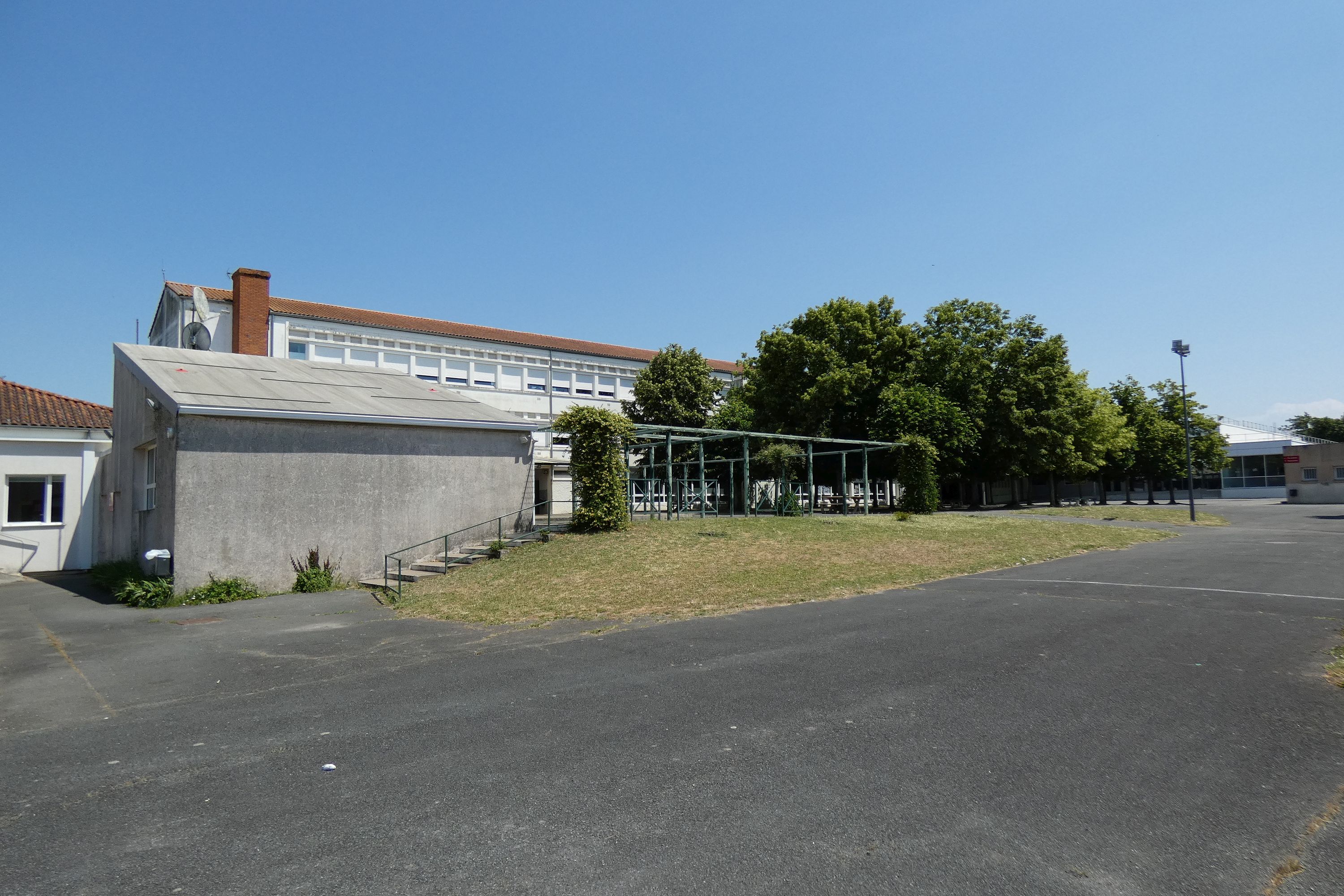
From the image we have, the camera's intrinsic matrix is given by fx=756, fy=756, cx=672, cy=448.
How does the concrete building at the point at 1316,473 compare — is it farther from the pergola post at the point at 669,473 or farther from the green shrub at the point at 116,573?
the green shrub at the point at 116,573

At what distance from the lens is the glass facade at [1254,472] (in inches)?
2438

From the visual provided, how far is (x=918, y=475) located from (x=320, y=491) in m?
22.1

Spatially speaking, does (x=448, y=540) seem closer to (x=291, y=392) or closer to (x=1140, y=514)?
(x=291, y=392)

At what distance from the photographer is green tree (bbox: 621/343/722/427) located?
4247 centimetres

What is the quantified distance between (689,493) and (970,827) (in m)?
27.7

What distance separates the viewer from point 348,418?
14773mm

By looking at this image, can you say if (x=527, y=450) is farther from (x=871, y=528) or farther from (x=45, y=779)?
(x=45, y=779)

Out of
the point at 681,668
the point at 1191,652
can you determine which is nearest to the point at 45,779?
the point at 681,668

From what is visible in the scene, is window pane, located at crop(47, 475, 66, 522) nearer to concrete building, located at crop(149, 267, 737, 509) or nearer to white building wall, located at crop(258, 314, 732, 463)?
concrete building, located at crop(149, 267, 737, 509)

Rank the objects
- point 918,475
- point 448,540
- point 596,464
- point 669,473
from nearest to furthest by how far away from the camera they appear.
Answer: point 448,540 → point 596,464 → point 669,473 → point 918,475

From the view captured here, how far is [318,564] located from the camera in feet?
46.9

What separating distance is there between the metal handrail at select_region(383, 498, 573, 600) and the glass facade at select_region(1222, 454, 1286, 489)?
64.8 m

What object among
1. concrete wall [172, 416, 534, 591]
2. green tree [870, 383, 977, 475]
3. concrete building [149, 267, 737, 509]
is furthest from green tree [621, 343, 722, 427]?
concrete wall [172, 416, 534, 591]

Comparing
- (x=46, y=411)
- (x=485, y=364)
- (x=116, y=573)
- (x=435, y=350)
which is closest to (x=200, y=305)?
(x=46, y=411)
